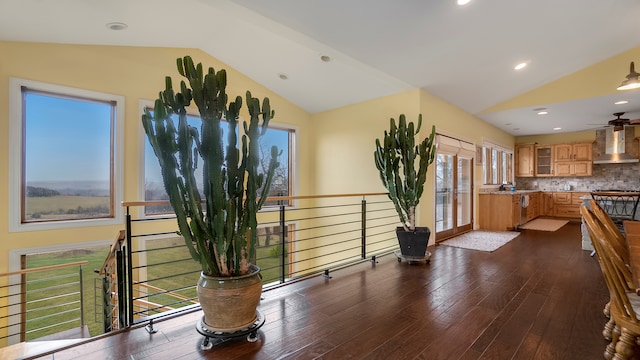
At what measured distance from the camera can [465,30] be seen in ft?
11.7

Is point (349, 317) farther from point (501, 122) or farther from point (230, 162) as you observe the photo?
point (501, 122)

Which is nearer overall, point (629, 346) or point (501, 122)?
point (629, 346)

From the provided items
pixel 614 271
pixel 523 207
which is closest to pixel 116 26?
pixel 614 271

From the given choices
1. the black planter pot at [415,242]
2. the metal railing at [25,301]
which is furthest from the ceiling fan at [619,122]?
the metal railing at [25,301]

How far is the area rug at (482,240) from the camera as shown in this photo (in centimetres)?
491

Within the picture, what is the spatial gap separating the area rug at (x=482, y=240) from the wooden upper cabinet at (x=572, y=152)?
13.2ft

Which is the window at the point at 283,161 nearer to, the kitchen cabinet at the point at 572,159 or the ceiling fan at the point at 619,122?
the ceiling fan at the point at 619,122

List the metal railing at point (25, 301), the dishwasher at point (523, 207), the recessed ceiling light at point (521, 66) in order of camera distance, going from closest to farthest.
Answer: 1. the metal railing at point (25, 301)
2. the recessed ceiling light at point (521, 66)
3. the dishwasher at point (523, 207)

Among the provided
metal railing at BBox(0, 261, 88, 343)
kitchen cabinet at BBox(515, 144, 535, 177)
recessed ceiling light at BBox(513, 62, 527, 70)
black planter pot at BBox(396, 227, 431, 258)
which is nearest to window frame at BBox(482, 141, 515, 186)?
kitchen cabinet at BBox(515, 144, 535, 177)

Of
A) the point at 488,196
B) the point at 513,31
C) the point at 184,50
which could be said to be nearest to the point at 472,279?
the point at 513,31

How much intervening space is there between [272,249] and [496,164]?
20.5ft

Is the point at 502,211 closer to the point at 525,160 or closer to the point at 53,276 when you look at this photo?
the point at 525,160

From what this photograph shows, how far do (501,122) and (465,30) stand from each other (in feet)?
15.1

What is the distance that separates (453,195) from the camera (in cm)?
588
